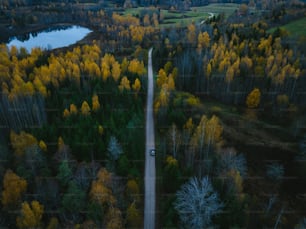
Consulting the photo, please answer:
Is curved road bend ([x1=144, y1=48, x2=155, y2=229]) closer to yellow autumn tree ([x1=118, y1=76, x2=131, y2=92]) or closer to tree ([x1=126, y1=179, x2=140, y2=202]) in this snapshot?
Result: tree ([x1=126, y1=179, x2=140, y2=202])

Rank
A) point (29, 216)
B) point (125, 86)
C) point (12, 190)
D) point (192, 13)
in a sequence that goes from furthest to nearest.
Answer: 1. point (192, 13)
2. point (125, 86)
3. point (12, 190)
4. point (29, 216)

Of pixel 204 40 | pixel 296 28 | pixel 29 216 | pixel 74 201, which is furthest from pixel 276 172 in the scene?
pixel 296 28

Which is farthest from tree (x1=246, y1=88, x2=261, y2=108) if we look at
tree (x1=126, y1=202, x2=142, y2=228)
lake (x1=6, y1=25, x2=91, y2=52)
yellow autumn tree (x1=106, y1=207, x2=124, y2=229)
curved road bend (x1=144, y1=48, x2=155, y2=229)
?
lake (x1=6, y1=25, x2=91, y2=52)

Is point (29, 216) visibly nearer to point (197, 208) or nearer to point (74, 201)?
point (74, 201)

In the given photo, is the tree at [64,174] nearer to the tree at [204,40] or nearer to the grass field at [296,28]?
the tree at [204,40]

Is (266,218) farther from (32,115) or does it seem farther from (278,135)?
(32,115)

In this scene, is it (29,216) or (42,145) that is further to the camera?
(42,145)
